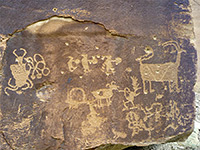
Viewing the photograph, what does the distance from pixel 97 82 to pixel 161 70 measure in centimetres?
42

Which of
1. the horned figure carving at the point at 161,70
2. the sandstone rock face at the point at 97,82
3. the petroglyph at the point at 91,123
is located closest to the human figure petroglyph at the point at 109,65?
the sandstone rock face at the point at 97,82

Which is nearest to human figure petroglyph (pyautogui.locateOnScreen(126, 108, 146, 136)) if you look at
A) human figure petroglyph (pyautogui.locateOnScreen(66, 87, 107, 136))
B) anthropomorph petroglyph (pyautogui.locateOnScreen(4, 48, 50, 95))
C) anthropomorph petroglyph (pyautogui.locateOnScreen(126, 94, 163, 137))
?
anthropomorph petroglyph (pyautogui.locateOnScreen(126, 94, 163, 137))

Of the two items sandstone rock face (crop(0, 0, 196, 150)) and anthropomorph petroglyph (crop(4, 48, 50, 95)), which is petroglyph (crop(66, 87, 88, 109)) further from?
anthropomorph petroglyph (crop(4, 48, 50, 95))

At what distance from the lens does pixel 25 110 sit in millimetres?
1575

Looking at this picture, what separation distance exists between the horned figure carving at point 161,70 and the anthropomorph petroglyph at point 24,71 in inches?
24.5

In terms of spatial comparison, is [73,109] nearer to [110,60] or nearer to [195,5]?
[110,60]

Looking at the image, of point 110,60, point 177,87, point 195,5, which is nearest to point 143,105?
point 177,87

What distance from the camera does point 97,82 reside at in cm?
161

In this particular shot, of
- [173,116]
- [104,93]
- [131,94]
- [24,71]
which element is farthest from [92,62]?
[173,116]

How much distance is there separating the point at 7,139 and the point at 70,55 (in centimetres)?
66

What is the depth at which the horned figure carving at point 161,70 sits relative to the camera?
1629mm

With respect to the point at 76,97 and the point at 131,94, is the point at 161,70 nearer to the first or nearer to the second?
the point at 131,94

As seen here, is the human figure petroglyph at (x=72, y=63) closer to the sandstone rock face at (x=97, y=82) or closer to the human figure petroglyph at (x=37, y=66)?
the sandstone rock face at (x=97, y=82)

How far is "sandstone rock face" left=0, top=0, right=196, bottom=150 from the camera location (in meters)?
A: 1.57
